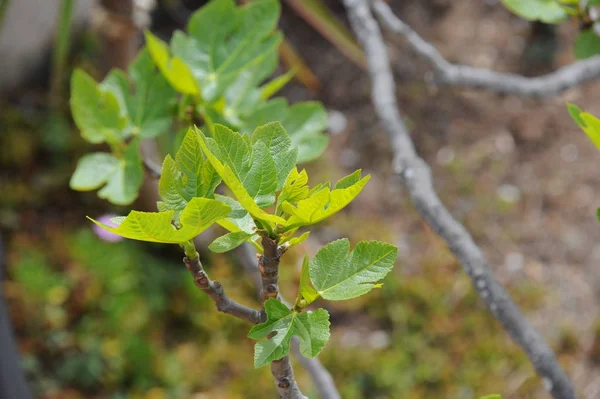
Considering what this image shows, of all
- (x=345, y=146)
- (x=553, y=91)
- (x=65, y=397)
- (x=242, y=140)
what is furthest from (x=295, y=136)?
(x=345, y=146)

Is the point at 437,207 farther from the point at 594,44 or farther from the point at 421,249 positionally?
the point at 421,249

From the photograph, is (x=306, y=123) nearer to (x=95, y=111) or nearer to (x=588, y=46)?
(x=95, y=111)

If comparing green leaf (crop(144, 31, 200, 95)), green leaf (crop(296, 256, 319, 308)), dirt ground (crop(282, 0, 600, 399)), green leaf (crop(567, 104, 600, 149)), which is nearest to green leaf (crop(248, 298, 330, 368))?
green leaf (crop(296, 256, 319, 308))

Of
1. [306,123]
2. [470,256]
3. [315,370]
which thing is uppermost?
[306,123]

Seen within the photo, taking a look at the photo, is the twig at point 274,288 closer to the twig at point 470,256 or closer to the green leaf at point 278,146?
the green leaf at point 278,146

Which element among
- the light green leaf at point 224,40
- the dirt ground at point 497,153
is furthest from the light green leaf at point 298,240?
the dirt ground at point 497,153

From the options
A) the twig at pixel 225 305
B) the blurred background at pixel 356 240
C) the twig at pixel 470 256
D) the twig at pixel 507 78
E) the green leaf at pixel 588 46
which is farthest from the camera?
the blurred background at pixel 356 240

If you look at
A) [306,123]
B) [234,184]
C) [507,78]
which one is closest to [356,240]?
[507,78]
